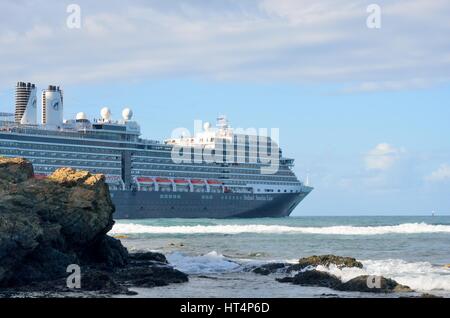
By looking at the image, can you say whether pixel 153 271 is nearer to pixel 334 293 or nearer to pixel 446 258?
pixel 334 293

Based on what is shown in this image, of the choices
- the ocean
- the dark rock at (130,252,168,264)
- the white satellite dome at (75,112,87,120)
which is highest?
the white satellite dome at (75,112,87,120)

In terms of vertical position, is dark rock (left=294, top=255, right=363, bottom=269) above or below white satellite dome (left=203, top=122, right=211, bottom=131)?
below

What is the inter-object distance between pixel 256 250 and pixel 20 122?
46874mm

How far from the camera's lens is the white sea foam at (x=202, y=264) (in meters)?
26.0

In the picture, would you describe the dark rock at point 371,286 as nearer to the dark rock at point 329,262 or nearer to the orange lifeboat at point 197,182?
the dark rock at point 329,262

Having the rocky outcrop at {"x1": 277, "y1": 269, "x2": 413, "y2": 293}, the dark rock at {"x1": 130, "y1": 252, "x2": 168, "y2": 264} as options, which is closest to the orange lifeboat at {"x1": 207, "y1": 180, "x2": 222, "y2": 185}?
the dark rock at {"x1": 130, "y1": 252, "x2": 168, "y2": 264}

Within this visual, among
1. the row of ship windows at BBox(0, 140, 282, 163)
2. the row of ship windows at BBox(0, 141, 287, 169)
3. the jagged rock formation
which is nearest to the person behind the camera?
the jagged rock formation

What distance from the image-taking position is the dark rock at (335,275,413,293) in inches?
766

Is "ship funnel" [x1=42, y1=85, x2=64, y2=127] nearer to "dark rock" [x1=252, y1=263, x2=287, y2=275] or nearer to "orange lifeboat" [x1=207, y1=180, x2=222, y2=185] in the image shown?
"orange lifeboat" [x1=207, y1=180, x2=222, y2=185]

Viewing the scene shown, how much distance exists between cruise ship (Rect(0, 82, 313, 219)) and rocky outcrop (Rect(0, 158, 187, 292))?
47.3m

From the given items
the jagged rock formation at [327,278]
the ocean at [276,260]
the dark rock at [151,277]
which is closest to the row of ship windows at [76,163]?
the ocean at [276,260]
